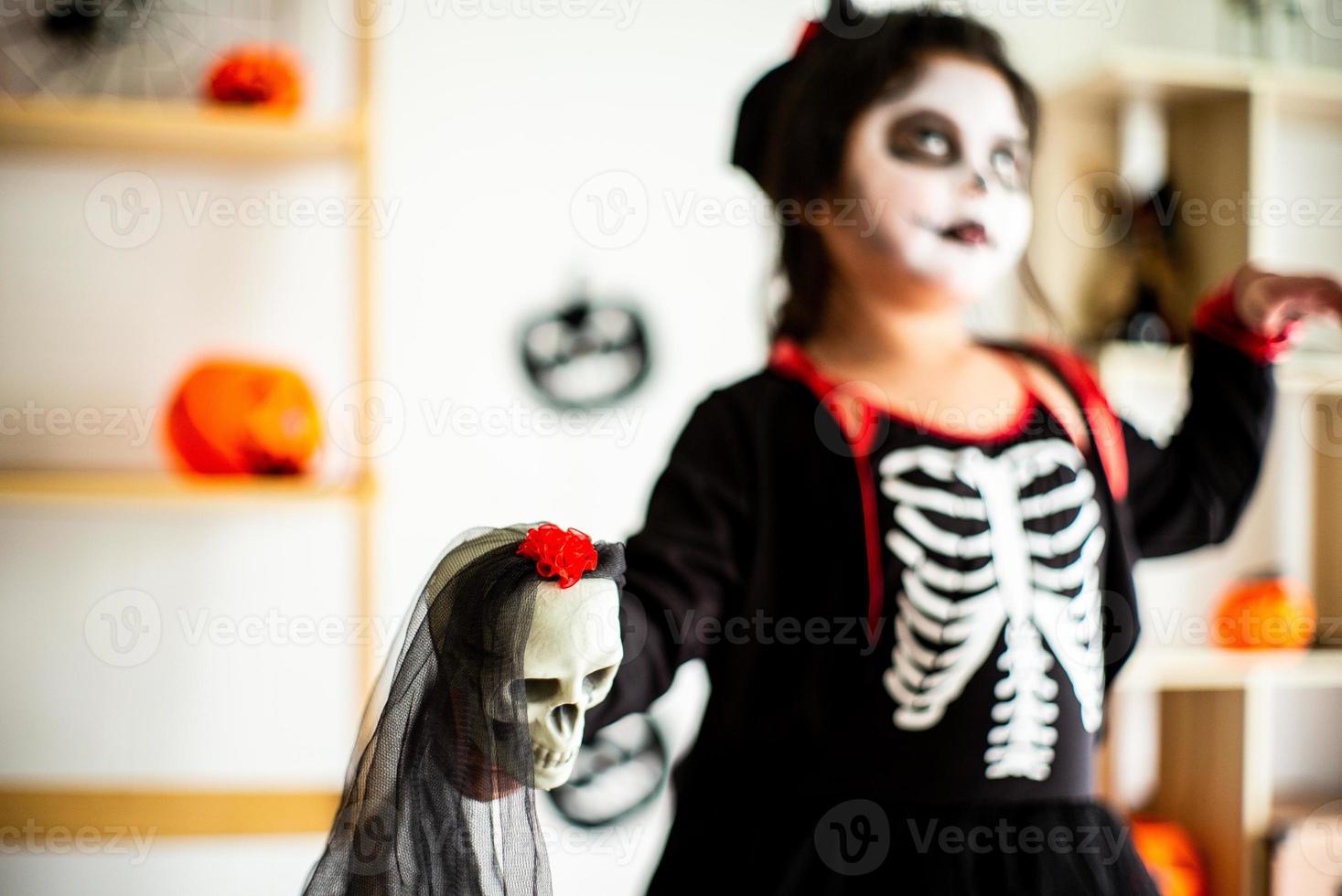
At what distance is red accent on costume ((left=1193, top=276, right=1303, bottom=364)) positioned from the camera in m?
0.97

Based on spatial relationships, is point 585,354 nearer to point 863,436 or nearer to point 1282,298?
point 863,436

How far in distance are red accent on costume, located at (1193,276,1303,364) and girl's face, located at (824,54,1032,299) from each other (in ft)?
0.87

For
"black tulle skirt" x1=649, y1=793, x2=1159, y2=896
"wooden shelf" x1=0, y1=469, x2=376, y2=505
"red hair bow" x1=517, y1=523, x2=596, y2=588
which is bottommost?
"black tulle skirt" x1=649, y1=793, x2=1159, y2=896

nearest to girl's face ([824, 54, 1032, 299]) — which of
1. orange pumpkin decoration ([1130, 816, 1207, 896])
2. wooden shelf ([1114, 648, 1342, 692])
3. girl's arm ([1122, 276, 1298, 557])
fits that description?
girl's arm ([1122, 276, 1298, 557])

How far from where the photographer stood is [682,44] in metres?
1.62

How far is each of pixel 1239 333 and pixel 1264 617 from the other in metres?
0.76

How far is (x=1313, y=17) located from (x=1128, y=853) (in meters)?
1.60

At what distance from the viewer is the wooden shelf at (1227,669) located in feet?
4.80

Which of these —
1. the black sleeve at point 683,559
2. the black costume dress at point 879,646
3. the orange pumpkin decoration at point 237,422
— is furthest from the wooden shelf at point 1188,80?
the orange pumpkin decoration at point 237,422

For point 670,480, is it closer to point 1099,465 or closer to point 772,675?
point 772,675

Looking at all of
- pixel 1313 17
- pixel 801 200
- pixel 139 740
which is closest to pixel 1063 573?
pixel 801 200

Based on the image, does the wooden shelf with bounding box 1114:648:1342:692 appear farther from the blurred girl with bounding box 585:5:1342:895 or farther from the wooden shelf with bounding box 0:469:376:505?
the wooden shelf with bounding box 0:469:376:505

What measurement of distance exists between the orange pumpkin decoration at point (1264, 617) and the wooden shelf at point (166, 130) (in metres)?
1.40

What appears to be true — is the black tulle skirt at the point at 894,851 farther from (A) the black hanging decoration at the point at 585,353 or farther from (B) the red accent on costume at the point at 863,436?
(A) the black hanging decoration at the point at 585,353
